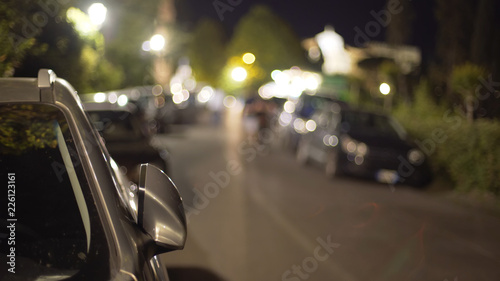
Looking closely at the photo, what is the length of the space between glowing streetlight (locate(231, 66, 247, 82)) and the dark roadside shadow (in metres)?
71.9

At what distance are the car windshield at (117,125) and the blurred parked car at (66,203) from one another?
6600 millimetres

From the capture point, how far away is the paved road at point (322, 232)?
6773 mm

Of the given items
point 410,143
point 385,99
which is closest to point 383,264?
point 410,143

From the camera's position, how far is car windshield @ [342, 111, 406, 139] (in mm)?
15453

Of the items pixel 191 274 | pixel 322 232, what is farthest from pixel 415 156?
pixel 191 274

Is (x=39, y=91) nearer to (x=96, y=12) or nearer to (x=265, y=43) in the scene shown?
(x=96, y=12)

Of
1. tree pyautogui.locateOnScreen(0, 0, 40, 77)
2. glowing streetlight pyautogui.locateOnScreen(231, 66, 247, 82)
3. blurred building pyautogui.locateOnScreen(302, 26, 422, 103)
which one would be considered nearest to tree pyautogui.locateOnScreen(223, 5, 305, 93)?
glowing streetlight pyautogui.locateOnScreen(231, 66, 247, 82)

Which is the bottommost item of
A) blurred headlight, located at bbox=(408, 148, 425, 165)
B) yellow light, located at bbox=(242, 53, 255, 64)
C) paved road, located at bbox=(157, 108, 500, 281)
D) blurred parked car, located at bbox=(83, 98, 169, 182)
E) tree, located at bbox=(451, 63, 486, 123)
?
paved road, located at bbox=(157, 108, 500, 281)

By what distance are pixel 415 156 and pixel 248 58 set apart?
62.6 metres

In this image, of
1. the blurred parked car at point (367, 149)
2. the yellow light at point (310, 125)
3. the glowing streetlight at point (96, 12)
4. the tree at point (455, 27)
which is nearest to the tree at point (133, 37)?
the yellow light at point (310, 125)

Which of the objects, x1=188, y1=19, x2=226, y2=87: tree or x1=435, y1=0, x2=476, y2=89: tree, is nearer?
x1=435, y1=0, x2=476, y2=89: tree

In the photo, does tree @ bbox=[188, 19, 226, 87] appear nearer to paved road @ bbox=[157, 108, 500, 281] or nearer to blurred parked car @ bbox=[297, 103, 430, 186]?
blurred parked car @ bbox=[297, 103, 430, 186]

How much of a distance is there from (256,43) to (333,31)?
9.69m

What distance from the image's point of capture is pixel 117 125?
383 inches
